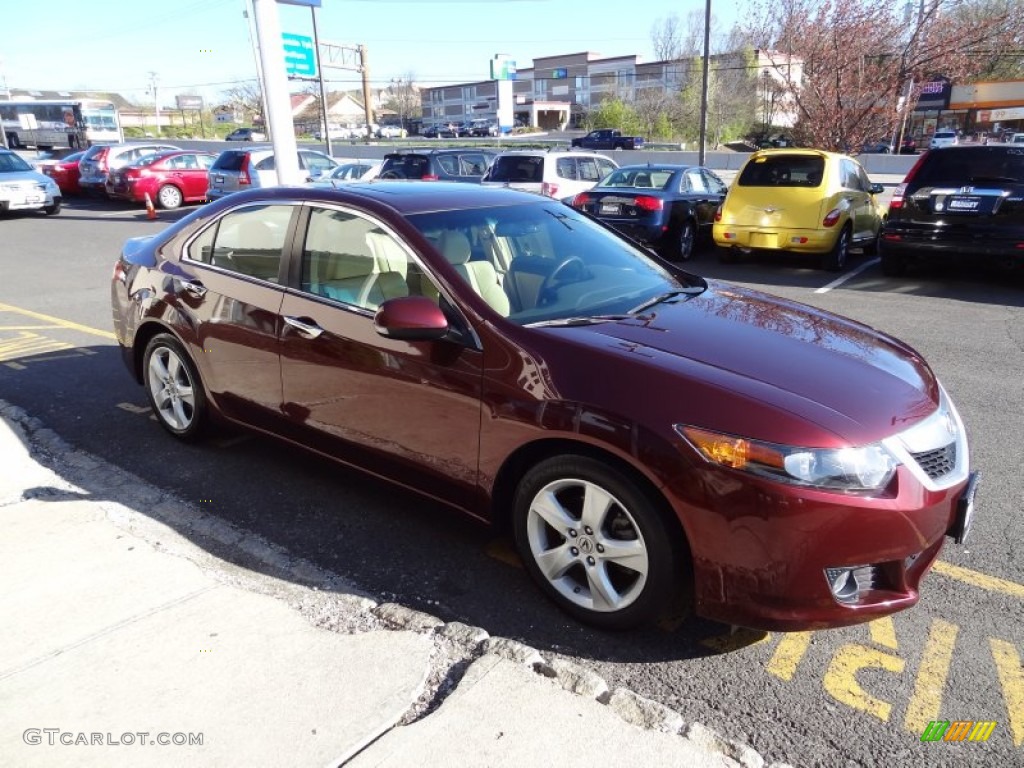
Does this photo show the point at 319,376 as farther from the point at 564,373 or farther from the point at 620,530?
the point at 620,530

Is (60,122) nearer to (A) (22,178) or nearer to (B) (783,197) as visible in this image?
(A) (22,178)

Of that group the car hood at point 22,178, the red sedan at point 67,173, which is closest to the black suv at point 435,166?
the car hood at point 22,178

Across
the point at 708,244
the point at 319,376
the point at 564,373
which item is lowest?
the point at 708,244

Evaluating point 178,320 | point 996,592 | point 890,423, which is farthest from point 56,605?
point 996,592

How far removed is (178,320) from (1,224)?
57.6 feet

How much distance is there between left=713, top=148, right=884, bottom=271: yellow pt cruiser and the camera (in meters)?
10.1

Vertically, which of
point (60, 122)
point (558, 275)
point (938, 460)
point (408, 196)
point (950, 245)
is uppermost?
point (60, 122)

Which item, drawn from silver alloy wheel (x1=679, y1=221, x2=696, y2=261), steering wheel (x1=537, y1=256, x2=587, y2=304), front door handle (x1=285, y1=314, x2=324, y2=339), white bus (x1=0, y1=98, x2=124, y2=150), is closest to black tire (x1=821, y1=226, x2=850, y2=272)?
silver alloy wheel (x1=679, y1=221, x2=696, y2=261)

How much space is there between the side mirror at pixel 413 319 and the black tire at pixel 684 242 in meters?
9.30

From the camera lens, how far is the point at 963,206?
8594 mm

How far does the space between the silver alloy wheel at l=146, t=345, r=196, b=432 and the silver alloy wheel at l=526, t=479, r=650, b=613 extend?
250cm

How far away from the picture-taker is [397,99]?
114125 mm

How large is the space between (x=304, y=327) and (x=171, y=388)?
4.89 ft

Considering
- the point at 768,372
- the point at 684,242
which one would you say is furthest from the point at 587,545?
the point at 684,242
